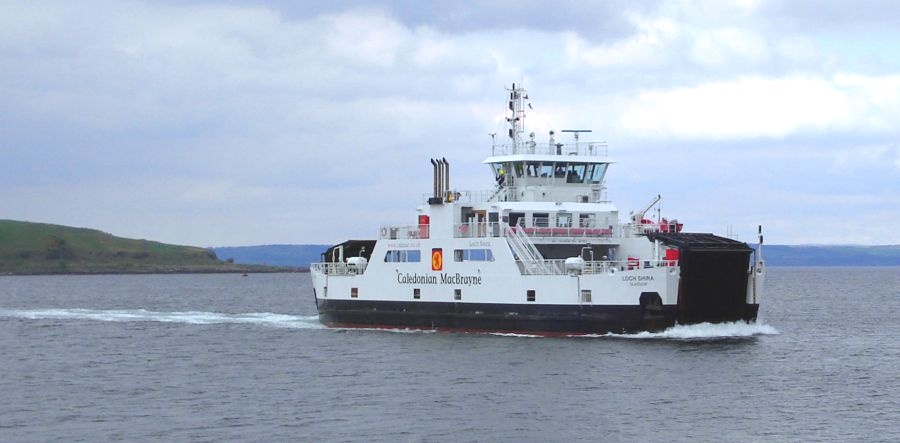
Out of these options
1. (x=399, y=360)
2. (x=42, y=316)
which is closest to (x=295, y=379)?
(x=399, y=360)

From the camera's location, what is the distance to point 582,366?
35.0 m

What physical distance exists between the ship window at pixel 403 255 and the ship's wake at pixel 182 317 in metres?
5.78

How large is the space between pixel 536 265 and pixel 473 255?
2823 mm

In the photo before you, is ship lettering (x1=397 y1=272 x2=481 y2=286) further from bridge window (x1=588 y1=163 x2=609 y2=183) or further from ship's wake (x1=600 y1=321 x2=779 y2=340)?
bridge window (x1=588 y1=163 x2=609 y2=183)

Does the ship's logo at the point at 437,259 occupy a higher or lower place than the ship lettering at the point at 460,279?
higher

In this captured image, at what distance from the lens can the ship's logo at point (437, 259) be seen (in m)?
44.6

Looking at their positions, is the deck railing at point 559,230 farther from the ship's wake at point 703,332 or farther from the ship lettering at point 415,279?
the ship's wake at point 703,332

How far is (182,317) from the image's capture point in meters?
60.2

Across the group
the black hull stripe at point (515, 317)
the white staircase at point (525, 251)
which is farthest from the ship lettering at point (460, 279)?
the white staircase at point (525, 251)

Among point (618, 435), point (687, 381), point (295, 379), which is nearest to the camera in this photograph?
point (618, 435)

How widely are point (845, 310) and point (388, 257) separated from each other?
1248 inches

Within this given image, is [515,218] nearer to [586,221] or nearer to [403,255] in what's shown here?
[586,221]

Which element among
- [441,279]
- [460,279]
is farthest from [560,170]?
[441,279]

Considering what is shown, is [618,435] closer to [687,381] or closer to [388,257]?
[687,381]
